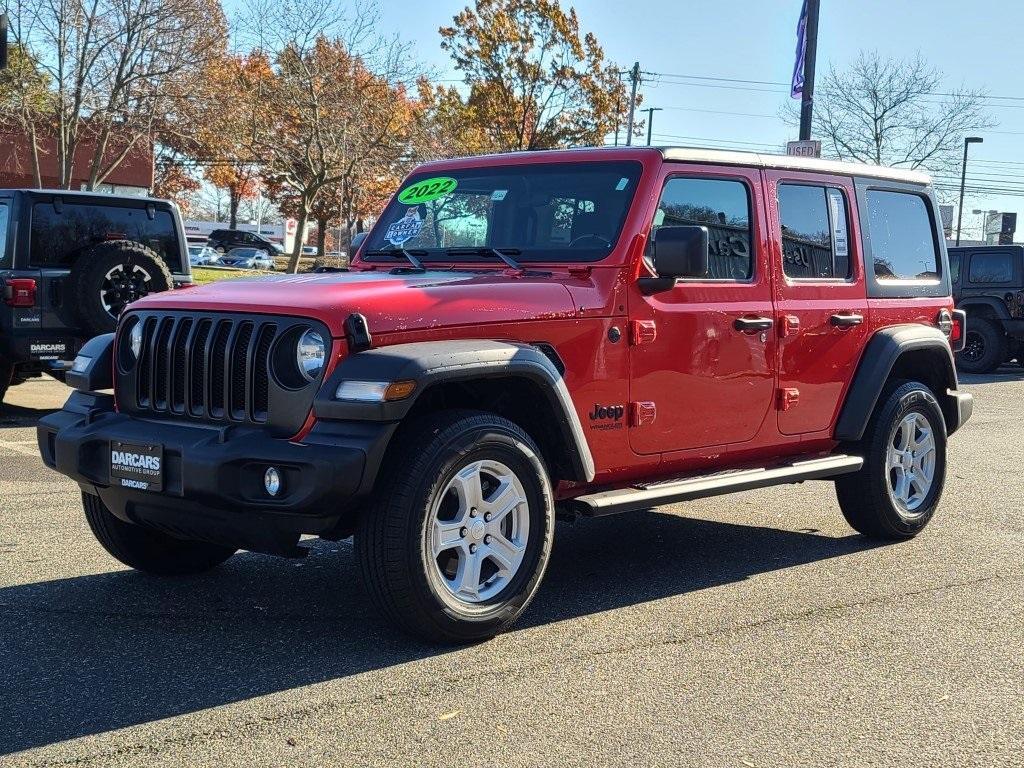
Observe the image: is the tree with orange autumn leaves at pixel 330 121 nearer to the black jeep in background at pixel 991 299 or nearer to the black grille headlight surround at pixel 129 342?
the black jeep in background at pixel 991 299

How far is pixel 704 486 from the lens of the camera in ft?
17.8

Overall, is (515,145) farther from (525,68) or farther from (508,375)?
(508,375)

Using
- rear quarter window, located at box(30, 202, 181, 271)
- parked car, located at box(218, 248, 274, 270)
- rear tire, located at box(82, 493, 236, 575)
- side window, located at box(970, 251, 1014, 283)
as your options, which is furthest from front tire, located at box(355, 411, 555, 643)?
parked car, located at box(218, 248, 274, 270)

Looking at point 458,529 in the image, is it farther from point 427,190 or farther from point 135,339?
point 427,190

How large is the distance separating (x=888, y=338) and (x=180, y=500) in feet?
12.8

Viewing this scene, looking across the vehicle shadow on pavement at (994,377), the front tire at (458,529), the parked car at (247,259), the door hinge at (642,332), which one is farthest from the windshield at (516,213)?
the parked car at (247,259)

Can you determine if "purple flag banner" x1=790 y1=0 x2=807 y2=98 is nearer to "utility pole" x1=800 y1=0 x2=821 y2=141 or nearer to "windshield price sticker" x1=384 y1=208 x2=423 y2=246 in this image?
"utility pole" x1=800 y1=0 x2=821 y2=141

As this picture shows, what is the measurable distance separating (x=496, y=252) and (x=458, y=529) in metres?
1.54

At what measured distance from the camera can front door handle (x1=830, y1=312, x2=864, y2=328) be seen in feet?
20.3

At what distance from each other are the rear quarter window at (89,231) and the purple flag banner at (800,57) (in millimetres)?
11242

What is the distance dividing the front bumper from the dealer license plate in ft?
0.08

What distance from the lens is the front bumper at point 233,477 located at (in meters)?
4.06

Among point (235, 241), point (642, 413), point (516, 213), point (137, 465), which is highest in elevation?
point (235, 241)

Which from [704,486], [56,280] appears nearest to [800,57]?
[56,280]
